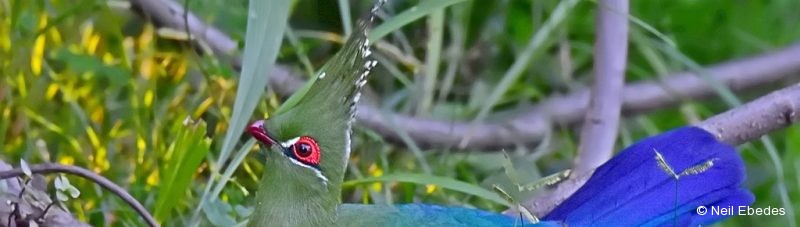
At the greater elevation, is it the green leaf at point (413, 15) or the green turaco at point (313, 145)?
the green leaf at point (413, 15)

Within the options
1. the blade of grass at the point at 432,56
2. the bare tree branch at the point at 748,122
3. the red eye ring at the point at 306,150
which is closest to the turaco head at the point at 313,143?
the red eye ring at the point at 306,150

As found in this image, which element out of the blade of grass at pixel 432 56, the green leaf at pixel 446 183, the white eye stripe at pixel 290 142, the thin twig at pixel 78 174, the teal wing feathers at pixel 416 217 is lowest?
the thin twig at pixel 78 174

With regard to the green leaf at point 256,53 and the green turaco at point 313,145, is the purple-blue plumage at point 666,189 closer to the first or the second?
the green turaco at point 313,145

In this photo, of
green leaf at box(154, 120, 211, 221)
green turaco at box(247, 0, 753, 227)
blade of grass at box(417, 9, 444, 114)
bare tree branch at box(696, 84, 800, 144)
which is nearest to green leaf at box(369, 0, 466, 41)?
green turaco at box(247, 0, 753, 227)

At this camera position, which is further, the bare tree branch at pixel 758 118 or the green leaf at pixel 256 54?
the bare tree branch at pixel 758 118

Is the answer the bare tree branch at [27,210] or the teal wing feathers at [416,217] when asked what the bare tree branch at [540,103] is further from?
the bare tree branch at [27,210]

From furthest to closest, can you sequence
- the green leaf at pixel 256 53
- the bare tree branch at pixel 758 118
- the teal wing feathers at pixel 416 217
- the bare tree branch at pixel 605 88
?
the bare tree branch at pixel 605 88 < the bare tree branch at pixel 758 118 < the teal wing feathers at pixel 416 217 < the green leaf at pixel 256 53

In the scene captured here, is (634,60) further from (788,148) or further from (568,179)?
(568,179)

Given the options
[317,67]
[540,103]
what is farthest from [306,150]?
[540,103]

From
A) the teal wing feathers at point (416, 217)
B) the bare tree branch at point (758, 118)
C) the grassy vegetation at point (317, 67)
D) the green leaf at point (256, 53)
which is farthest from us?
the grassy vegetation at point (317, 67)
